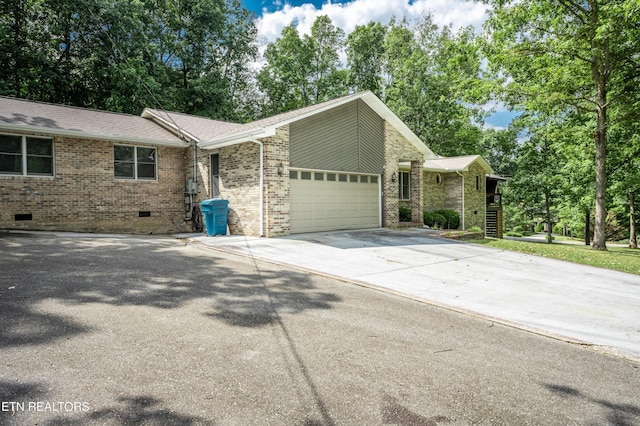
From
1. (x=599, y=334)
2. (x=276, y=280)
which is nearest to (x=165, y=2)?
(x=276, y=280)

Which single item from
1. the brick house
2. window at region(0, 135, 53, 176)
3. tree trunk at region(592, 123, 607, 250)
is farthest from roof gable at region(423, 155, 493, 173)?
window at region(0, 135, 53, 176)

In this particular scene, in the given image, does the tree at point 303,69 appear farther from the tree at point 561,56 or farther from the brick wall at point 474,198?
the tree at point 561,56

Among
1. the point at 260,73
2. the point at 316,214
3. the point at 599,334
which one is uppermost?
the point at 260,73

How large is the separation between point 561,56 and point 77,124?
60.9 feet

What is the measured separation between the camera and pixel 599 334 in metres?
4.73

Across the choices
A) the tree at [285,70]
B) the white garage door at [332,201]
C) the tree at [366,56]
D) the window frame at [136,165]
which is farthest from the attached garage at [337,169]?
the tree at [366,56]

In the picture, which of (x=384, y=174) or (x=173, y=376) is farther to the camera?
(x=384, y=174)

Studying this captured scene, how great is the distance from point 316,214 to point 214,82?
16.9 meters

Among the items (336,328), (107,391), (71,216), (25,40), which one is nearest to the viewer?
(107,391)

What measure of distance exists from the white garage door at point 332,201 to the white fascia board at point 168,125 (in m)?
4.71

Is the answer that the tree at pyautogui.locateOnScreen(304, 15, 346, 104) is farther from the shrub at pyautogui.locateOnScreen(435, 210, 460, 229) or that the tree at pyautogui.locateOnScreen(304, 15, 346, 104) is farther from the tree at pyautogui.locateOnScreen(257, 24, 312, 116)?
the shrub at pyautogui.locateOnScreen(435, 210, 460, 229)

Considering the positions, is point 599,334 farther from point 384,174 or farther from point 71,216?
point 71,216

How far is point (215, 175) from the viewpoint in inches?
A: 544

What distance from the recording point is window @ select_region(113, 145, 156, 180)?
44.8 feet
